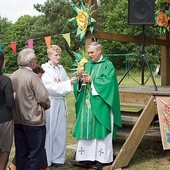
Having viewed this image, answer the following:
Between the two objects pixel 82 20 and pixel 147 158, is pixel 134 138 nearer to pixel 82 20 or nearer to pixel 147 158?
pixel 147 158

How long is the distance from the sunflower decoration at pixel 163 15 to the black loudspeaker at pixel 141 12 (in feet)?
3.98

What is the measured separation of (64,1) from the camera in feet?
128

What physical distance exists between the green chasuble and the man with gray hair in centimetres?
100

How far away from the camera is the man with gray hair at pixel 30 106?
16.0 feet

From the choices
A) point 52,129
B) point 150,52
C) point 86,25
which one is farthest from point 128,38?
point 150,52

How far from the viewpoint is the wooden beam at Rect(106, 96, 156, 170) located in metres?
5.87

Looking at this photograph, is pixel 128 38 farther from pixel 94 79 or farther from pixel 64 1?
pixel 64 1

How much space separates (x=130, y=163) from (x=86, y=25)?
82.5 inches

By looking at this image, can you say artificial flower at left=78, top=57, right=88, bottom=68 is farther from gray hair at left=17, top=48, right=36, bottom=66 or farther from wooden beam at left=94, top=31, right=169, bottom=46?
gray hair at left=17, top=48, right=36, bottom=66

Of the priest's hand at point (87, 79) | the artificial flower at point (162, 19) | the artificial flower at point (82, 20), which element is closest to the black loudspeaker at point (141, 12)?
the artificial flower at point (162, 19)

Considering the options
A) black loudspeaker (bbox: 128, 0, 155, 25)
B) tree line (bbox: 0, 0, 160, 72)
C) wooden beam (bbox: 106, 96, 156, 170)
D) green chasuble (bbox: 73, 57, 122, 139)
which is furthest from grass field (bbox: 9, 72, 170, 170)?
tree line (bbox: 0, 0, 160, 72)

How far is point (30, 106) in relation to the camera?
4875 millimetres

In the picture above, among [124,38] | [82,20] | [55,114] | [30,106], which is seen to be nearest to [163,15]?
[124,38]

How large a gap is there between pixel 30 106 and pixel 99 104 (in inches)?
49.4
